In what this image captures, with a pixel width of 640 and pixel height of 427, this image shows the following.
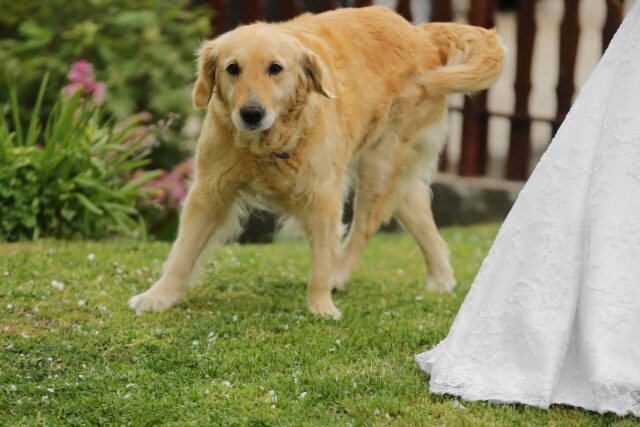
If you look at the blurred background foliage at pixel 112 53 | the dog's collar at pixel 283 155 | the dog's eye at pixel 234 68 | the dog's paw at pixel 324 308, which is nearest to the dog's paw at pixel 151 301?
the dog's paw at pixel 324 308

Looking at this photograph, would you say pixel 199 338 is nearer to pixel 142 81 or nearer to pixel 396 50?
pixel 396 50

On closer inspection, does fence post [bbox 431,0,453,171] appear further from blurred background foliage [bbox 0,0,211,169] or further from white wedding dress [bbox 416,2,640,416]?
white wedding dress [bbox 416,2,640,416]

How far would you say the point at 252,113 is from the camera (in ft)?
14.5

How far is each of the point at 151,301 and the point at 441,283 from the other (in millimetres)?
1870

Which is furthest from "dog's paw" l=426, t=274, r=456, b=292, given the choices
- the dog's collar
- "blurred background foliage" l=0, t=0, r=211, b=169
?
"blurred background foliage" l=0, t=0, r=211, b=169

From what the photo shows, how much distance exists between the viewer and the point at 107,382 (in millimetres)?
3852

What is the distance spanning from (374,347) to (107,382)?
115 centimetres

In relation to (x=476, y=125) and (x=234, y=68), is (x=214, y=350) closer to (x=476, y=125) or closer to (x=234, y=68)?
(x=234, y=68)

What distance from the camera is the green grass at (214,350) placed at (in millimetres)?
3582

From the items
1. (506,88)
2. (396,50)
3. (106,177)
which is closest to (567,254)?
(396,50)

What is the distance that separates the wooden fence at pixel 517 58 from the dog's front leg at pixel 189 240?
4271 mm

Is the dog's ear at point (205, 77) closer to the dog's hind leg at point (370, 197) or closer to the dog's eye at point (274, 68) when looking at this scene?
the dog's eye at point (274, 68)

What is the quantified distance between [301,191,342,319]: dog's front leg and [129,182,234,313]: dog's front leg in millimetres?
425

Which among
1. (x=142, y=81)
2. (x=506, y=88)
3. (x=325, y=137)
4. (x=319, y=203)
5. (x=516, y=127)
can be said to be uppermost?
(x=325, y=137)
